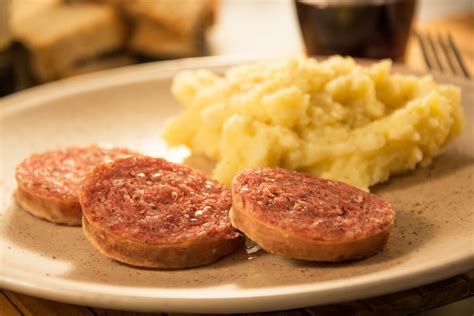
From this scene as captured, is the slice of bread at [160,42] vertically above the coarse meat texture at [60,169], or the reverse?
the coarse meat texture at [60,169]

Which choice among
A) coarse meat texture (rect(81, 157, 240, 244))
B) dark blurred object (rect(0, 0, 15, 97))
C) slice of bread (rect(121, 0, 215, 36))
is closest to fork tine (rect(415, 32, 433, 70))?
slice of bread (rect(121, 0, 215, 36))

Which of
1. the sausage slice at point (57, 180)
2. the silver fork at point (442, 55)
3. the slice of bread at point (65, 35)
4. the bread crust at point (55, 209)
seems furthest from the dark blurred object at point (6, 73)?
the silver fork at point (442, 55)

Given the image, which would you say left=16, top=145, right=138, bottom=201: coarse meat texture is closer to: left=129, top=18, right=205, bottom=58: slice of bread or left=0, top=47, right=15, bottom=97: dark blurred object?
left=0, top=47, right=15, bottom=97: dark blurred object

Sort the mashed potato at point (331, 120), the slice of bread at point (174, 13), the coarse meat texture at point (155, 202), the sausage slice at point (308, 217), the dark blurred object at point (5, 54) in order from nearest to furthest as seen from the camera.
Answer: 1. the sausage slice at point (308, 217)
2. the coarse meat texture at point (155, 202)
3. the mashed potato at point (331, 120)
4. the dark blurred object at point (5, 54)
5. the slice of bread at point (174, 13)

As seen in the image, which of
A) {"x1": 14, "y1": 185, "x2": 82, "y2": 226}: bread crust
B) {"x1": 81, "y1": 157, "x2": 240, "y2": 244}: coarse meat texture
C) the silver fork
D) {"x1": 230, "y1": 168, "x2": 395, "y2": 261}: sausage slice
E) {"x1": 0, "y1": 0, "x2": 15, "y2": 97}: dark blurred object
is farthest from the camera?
{"x1": 0, "y1": 0, "x2": 15, "y2": 97}: dark blurred object

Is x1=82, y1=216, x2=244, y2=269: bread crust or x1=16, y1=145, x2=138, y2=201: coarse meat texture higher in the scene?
x1=16, y1=145, x2=138, y2=201: coarse meat texture

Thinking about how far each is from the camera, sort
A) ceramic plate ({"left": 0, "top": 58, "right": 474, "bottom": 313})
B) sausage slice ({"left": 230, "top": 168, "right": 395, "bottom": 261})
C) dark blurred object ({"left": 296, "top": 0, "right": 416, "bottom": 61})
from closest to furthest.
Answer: ceramic plate ({"left": 0, "top": 58, "right": 474, "bottom": 313}) → sausage slice ({"left": 230, "top": 168, "right": 395, "bottom": 261}) → dark blurred object ({"left": 296, "top": 0, "right": 416, "bottom": 61})

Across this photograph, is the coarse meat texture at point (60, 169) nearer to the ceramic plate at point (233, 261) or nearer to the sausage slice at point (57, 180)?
the sausage slice at point (57, 180)
